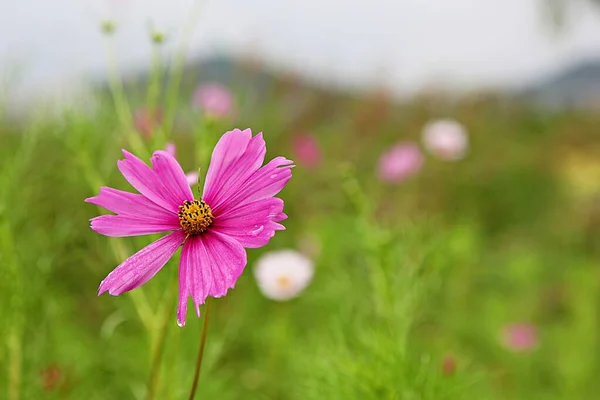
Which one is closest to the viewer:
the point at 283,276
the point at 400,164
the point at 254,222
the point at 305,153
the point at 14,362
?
the point at 254,222

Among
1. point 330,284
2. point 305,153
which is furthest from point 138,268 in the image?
point 305,153

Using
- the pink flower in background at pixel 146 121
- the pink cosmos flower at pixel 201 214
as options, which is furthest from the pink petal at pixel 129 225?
the pink flower in background at pixel 146 121

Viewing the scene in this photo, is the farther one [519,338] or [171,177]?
[519,338]

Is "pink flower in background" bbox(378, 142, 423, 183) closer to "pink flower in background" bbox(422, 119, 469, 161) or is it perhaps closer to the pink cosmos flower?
"pink flower in background" bbox(422, 119, 469, 161)

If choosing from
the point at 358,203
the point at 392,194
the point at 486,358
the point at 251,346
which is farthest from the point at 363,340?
the point at 392,194

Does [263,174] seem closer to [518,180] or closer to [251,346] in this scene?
[251,346]

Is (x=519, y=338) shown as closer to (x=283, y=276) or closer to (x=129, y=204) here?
(x=283, y=276)
